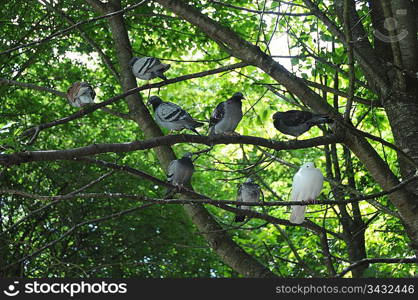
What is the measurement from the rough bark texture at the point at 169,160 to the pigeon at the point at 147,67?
348 millimetres

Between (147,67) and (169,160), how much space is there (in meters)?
0.97

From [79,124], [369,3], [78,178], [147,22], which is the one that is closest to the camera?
[369,3]

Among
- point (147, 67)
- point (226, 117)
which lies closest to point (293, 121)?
point (226, 117)

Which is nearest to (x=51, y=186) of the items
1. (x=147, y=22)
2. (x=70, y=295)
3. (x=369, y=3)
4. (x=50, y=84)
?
(x=50, y=84)

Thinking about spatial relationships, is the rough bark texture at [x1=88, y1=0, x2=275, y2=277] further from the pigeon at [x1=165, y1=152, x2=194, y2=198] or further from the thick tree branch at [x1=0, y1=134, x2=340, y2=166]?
the thick tree branch at [x1=0, y1=134, x2=340, y2=166]

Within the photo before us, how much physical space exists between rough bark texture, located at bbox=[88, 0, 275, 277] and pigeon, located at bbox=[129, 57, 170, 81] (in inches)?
13.7

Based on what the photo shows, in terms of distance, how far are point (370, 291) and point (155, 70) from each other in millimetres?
2792

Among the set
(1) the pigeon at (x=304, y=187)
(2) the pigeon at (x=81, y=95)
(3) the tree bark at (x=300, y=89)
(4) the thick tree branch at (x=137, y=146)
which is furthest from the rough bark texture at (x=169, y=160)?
(4) the thick tree branch at (x=137, y=146)

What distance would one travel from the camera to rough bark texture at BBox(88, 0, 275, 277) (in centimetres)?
510

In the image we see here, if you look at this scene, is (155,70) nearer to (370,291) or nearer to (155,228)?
(370,291)

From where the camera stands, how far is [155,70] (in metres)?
5.38

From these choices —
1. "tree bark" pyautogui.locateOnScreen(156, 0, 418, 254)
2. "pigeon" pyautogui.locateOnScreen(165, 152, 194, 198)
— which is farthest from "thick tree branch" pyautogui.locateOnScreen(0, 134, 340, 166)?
"pigeon" pyautogui.locateOnScreen(165, 152, 194, 198)

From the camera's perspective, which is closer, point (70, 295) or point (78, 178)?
point (70, 295)

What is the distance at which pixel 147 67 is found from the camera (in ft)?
17.3
